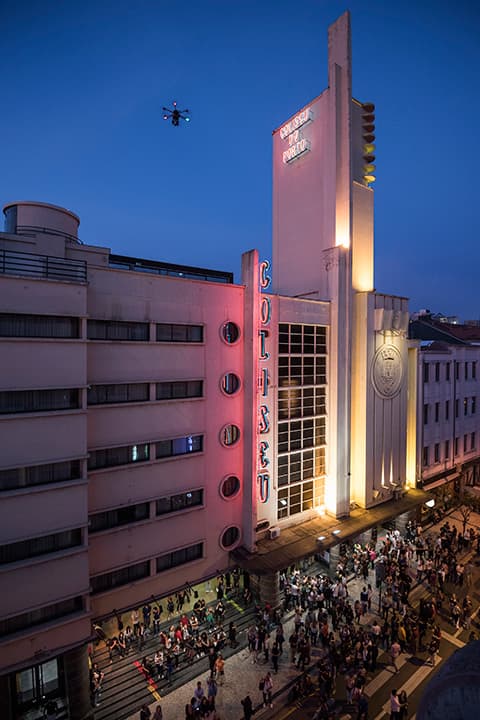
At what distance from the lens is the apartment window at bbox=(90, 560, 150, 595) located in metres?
19.6

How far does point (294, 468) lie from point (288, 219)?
2186 cm

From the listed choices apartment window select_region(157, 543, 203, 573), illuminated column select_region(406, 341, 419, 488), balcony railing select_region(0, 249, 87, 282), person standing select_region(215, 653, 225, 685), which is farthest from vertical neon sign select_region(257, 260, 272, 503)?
illuminated column select_region(406, 341, 419, 488)

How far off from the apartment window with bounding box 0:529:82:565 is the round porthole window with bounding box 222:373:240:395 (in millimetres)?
11374

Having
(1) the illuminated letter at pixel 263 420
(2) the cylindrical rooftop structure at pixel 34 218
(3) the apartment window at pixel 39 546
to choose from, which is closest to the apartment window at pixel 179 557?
(3) the apartment window at pixel 39 546

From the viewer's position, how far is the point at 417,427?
117 feet

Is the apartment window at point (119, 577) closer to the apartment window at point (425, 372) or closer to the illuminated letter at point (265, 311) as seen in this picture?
the illuminated letter at point (265, 311)

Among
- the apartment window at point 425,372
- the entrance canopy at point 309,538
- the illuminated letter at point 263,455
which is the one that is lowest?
the entrance canopy at point 309,538

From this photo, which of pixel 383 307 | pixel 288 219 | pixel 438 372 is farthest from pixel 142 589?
pixel 438 372

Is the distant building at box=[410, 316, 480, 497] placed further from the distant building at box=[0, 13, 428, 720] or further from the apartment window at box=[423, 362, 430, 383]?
the distant building at box=[0, 13, 428, 720]

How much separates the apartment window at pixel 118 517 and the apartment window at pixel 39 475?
3.23 meters

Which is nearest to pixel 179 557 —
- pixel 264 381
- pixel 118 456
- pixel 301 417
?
pixel 118 456

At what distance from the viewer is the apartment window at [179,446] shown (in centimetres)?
2162

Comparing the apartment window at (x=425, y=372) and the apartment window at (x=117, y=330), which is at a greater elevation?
the apartment window at (x=117, y=330)

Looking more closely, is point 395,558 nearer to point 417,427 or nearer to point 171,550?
point 417,427
